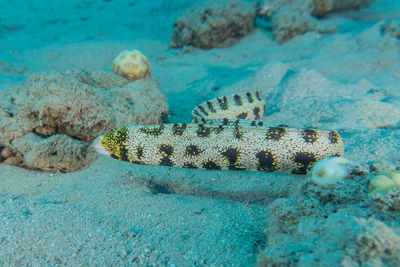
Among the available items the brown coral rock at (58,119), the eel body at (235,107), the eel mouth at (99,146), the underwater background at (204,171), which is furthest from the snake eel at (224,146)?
the eel body at (235,107)

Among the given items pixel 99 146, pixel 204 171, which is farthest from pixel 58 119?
pixel 204 171

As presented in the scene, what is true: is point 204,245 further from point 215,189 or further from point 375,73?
point 375,73

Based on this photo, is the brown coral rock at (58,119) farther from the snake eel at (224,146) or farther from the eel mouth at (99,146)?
the snake eel at (224,146)

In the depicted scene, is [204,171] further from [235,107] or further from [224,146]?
[235,107]

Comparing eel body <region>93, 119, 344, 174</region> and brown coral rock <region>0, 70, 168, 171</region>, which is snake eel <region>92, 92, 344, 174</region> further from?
brown coral rock <region>0, 70, 168, 171</region>

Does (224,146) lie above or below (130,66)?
below

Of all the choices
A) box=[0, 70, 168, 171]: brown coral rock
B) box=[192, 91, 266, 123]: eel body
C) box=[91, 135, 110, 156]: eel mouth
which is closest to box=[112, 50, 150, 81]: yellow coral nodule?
box=[0, 70, 168, 171]: brown coral rock
